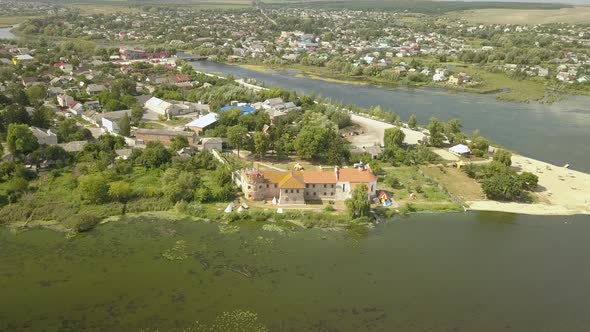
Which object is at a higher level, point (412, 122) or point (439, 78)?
point (439, 78)

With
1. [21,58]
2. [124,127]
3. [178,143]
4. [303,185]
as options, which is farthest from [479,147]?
[21,58]

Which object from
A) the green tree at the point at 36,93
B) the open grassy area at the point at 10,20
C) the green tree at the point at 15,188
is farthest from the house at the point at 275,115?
the open grassy area at the point at 10,20

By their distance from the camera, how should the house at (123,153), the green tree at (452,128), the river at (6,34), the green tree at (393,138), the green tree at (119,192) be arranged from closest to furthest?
1. the green tree at (119,192)
2. the house at (123,153)
3. the green tree at (393,138)
4. the green tree at (452,128)
5. the river at (6,34)

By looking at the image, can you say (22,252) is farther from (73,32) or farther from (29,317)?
(73,32)

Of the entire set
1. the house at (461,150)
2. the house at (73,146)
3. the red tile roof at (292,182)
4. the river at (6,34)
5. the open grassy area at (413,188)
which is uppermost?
the river at (6,34)

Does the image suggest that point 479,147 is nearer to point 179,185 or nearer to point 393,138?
point 393,138

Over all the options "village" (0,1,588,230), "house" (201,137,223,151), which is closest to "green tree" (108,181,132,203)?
"village" (0,1,588,230)

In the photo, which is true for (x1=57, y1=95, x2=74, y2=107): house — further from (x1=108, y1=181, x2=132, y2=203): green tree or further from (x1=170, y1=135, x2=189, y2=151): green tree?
(x1=108, y1=181, x2=132, y2=203): green tree

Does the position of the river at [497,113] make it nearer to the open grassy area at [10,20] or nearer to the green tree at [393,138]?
the green tree at [393,138]
